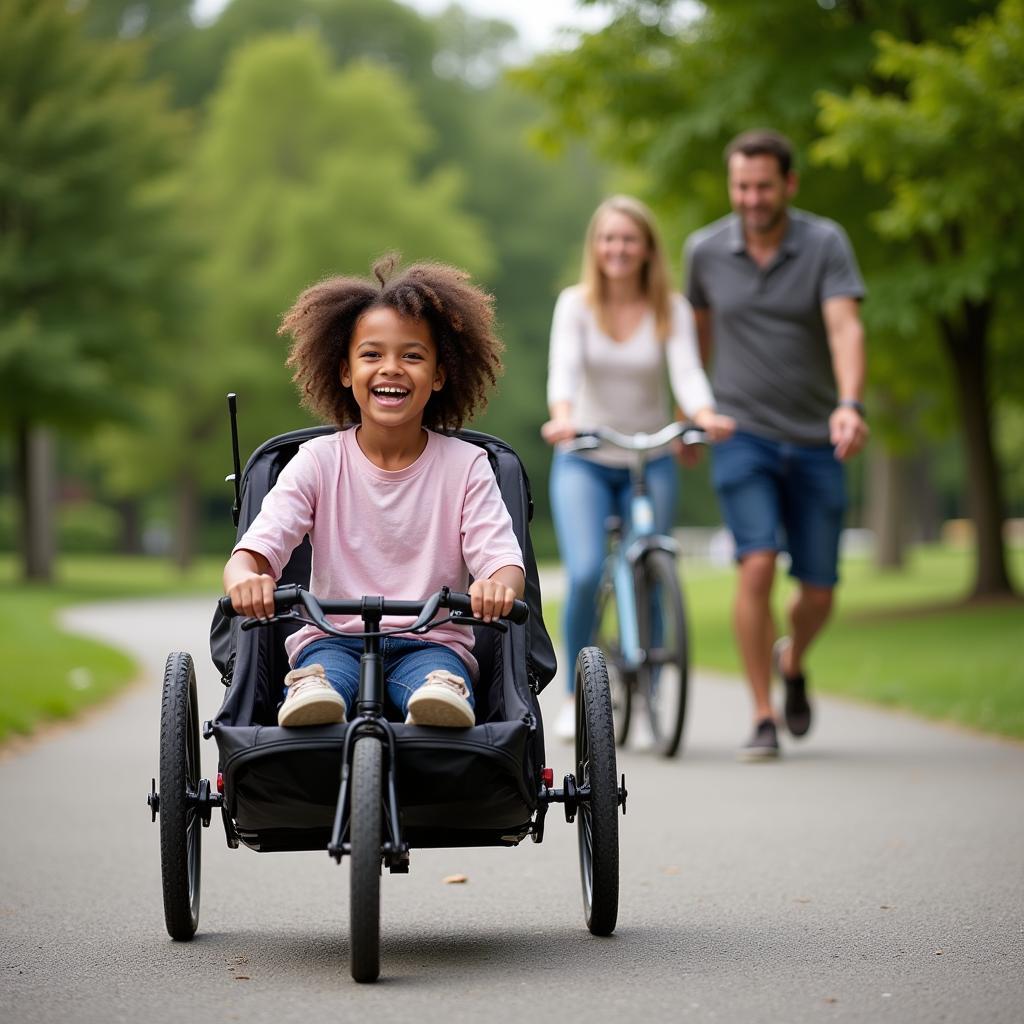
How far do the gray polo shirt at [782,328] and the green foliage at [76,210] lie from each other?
2289cm

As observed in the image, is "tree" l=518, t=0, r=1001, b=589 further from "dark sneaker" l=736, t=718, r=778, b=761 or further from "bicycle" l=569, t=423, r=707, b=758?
"dark sneaker" l=736, t=718, r=778, b=761

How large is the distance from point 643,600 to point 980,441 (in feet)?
40.4

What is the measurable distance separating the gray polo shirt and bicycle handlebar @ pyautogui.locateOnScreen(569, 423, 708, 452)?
30 centimetres

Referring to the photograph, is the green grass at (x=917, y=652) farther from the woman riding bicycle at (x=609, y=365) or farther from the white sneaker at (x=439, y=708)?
the white sneaker at (x=439, y=708)

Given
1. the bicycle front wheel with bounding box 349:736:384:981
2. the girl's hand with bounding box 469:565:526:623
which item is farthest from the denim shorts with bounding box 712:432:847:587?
the bicycle front wheel with bounding box 349:736:384:981

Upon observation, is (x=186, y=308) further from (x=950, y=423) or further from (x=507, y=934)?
(x=507, y=934)

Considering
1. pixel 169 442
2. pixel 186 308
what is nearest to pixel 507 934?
pixel 186 308

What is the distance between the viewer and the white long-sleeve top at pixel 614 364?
8398mm

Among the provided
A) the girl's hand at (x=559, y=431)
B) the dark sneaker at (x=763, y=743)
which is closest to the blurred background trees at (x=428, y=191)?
the girl's hand at (x=559, y=431)

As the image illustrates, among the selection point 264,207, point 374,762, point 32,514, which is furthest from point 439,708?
point 264,207

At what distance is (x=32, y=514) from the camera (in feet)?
109

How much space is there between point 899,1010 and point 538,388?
4852cm

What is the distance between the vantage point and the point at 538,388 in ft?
171

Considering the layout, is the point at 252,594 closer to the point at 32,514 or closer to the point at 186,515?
the point at 32,514
